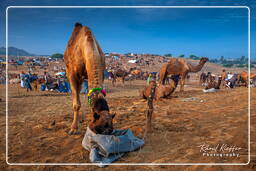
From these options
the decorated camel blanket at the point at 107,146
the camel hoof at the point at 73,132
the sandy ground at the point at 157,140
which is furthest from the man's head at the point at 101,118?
the camel hoof at the point at 73,132

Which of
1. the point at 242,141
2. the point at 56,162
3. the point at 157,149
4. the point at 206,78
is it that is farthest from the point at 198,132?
the point at 206,78

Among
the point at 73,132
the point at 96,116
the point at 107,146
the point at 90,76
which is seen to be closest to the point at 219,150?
the point at 107,146

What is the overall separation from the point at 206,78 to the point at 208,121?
2797 cm

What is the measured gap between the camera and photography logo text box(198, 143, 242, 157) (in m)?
3.66

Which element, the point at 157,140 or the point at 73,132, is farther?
the point at 73,132

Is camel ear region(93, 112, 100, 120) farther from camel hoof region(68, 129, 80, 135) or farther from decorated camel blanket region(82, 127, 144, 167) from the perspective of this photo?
camel hoof region(68, 129, 80, 135)

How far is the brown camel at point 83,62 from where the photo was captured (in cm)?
473

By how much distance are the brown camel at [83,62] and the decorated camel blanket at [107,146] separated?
2.82ft

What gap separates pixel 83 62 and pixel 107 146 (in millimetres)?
2876

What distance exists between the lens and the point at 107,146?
3748 millimetres

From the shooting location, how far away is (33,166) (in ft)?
12.2

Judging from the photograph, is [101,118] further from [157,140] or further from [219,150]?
[219,150]

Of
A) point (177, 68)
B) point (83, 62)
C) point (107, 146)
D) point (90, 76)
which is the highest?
point (177, 68)

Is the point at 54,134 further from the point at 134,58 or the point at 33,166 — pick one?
the point at 134,58
